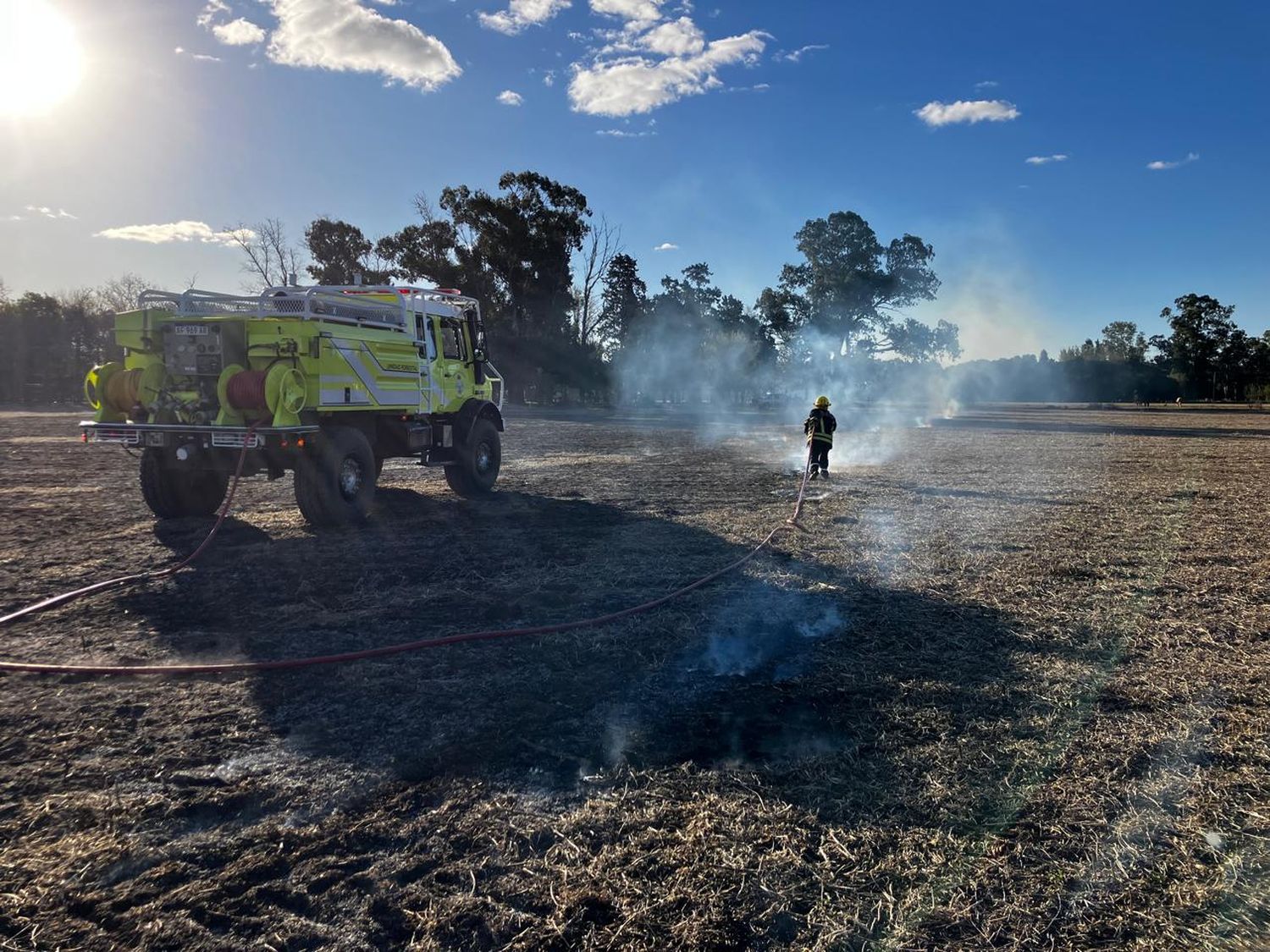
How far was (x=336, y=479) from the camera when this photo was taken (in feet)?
29.7

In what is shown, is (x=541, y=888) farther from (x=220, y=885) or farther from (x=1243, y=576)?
(x=1243, y=576)

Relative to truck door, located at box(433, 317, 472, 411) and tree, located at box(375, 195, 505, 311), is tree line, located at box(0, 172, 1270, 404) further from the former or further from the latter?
truck door, located at box(433, 317, 472, 411)

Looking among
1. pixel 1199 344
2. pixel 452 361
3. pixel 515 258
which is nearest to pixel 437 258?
pixel 515 258

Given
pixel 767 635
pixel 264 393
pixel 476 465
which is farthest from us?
pixel 476 465

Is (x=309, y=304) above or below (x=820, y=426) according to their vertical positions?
above

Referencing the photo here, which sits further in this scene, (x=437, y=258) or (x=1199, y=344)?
(x=1199, y=344)

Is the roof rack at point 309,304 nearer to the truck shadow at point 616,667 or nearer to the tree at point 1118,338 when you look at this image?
the truck shadow at point 616,667

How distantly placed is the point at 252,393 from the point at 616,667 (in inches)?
231

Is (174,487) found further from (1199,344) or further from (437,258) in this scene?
(1199,344)

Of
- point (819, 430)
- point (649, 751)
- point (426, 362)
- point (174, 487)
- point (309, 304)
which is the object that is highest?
point (309, 304)

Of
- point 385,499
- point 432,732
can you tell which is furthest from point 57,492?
point 432,732

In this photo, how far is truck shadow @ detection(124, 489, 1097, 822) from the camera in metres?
3.67

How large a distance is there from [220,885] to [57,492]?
38.3 feet

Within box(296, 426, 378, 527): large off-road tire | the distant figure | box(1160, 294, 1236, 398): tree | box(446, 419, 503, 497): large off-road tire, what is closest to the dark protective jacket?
the distant figure
